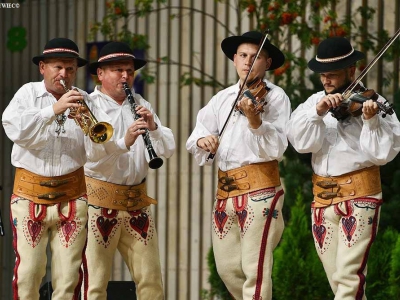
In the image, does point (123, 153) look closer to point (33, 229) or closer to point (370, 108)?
point (33, 229)

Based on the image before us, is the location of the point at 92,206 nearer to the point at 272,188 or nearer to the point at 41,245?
the point at 41,245

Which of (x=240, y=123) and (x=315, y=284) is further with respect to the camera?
(x=315, y=284)

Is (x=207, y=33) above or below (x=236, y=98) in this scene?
above

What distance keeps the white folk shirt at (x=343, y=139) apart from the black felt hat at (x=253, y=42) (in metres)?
0.41

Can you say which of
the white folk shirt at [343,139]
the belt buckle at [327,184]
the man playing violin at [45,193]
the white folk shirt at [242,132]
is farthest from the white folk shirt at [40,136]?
the belt buckle at [327,184]

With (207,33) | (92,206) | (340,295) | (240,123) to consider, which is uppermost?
(207,33)

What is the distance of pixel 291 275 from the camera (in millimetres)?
8055

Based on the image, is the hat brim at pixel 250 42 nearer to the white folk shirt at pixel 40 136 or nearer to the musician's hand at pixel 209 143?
the musician's hand at pixel 209 143

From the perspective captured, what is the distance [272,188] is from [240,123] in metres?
0.42

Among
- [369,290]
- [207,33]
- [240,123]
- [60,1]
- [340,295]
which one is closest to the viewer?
[340,295]

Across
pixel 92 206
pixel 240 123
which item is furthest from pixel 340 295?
pixel 92 206

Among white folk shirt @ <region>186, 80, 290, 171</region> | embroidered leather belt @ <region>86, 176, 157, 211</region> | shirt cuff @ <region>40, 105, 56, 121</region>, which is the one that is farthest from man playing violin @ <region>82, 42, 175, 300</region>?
shirt cuff @ <region>40, 105, 56, 121</region>

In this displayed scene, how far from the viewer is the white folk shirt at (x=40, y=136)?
20.7 ft

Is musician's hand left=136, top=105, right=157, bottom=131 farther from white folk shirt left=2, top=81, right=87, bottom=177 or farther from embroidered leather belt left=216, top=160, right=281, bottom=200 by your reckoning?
embroidered leather belt left=216, top=160, right=281, bottom=200
